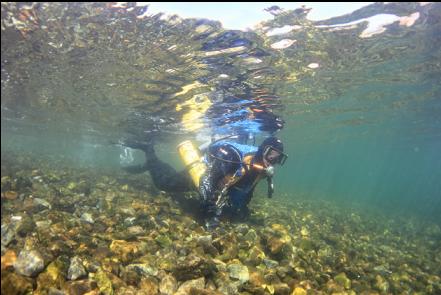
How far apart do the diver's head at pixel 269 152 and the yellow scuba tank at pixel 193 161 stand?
2.38 metres

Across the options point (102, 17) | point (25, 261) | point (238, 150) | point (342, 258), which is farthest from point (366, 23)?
point (25, 261)

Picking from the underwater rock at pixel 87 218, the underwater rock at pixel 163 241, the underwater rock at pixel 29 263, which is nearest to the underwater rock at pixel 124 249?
the underwater rock at pixel 163 241

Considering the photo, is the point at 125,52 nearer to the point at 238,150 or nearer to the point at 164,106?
the point at 238,150

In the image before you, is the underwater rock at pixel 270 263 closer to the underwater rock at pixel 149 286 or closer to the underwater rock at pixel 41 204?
the underwater rock at pixel 149 286

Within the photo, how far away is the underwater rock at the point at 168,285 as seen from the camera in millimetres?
5073

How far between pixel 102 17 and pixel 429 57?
47.4ft

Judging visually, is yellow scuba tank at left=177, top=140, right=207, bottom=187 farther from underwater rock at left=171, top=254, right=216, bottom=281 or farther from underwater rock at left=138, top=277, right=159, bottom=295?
underwater rock at left=138, top=277, right=159, bottom=295

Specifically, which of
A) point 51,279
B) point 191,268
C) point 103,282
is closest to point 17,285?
point 51,279

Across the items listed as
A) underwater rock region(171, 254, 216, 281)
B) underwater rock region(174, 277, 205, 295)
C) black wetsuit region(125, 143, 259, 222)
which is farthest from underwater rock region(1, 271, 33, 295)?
black wetsuit region(125, 143, 259, 222)

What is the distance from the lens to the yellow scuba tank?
460 inches

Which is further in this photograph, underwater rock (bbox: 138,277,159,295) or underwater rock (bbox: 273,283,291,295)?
underwater rock (bbox: 273,283,291,295)

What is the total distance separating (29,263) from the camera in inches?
164

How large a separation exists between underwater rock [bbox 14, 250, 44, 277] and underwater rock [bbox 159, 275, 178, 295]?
5.75 feet

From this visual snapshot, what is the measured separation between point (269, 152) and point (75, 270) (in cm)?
677
